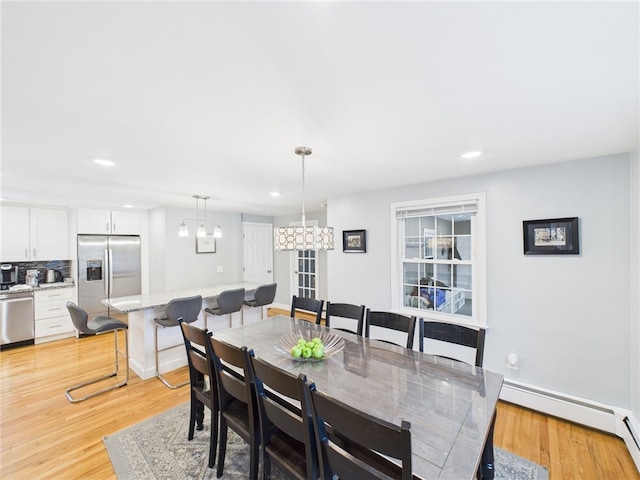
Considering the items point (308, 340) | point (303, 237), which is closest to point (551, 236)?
point (303, 237)

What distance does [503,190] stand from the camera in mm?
2787

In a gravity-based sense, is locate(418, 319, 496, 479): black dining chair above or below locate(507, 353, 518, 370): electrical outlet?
above

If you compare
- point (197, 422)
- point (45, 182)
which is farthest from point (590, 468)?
point (45, 182)

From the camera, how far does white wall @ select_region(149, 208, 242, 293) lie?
483 cm

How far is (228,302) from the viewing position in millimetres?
3418

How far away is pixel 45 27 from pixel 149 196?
335 centimetres

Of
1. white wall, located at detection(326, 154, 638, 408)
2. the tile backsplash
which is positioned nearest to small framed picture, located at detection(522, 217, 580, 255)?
white wall, located at detection(326, 154, 638, 408)

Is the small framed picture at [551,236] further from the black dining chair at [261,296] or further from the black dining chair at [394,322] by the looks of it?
the black dining chair at [261,296]

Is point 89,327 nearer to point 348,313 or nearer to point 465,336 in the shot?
point 348,313

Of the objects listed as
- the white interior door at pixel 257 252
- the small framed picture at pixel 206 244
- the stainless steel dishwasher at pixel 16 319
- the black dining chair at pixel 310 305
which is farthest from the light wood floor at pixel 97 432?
the white interior door at pixel 257 252

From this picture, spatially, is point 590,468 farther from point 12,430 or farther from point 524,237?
point 12,430

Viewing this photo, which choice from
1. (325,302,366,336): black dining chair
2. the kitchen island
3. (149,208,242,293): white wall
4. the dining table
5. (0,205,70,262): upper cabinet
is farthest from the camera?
(149,208,242,293): white wall

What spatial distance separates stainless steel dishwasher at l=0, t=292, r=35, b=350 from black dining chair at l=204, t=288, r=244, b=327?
9.77 feet

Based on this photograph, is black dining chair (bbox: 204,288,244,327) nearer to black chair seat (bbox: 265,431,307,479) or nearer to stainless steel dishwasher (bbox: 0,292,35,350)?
black chair seat (bbox: 265,431,307,479)
